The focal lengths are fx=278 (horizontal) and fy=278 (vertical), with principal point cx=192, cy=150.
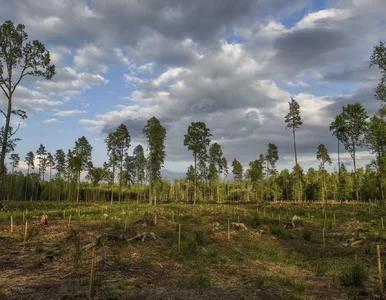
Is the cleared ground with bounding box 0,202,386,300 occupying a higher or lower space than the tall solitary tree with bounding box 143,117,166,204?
lower

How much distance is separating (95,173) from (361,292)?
254 feet

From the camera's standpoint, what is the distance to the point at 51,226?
819 inches

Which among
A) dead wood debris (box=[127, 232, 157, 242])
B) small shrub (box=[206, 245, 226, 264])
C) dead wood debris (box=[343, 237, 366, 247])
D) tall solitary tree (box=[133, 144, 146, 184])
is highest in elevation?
tall solitary tree (box=[133, 144, 146, 184])

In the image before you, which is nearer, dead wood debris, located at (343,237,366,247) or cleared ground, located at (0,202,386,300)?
cleared ground, located at (0,202,386,300)

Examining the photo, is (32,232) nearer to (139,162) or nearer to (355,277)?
(355,277)

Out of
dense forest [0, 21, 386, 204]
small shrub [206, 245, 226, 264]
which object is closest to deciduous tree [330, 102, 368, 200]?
dense forest [0, 21, 386, 204]

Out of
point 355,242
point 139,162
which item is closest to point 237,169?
point 139,162

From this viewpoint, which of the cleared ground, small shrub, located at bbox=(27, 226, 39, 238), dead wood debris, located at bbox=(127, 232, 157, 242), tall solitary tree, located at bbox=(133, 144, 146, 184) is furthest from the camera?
tall solitary tree, located at bbox=(133, 144, 146, 184)

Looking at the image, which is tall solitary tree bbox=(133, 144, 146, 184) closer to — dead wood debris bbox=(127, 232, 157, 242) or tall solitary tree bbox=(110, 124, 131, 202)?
tall solitary tree bbox=(110, 124, 131, 202)

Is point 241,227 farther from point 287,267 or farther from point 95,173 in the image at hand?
point 95,173

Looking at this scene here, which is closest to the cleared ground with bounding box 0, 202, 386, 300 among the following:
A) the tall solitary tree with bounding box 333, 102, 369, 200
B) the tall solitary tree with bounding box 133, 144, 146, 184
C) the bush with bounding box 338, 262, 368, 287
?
the bush with bounding box 338, 262, 368, 287

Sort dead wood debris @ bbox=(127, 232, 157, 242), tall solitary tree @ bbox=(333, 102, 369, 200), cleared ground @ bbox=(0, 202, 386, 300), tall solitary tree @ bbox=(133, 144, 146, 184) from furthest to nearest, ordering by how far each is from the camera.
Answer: tall solitary tree @ bbox=(133, 144, 146, 184), tall solitary tree @ bbox=(333, 102, 369, 200), dead wood debris @ bbox=(127, 232, 157, 242), cleared ground @ bbox=(0, 202, 386, 300)

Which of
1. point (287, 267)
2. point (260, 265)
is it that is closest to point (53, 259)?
point (260, 265)

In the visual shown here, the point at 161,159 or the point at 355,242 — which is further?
the point at 161,159
